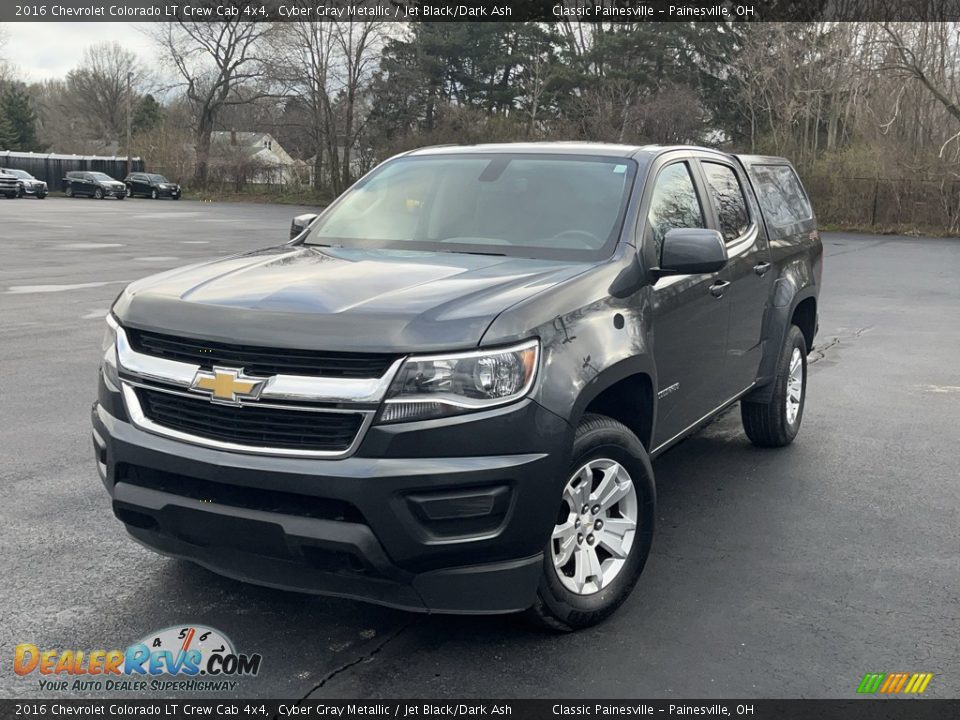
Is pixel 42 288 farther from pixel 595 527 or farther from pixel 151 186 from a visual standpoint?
pixel 151 186

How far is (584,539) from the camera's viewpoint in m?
3.78

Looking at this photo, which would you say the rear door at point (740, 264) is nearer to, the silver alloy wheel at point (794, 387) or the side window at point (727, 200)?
the side window at point (727, 200)

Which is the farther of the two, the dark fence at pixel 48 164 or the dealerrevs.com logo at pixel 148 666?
the dark fence at pixel 48 164

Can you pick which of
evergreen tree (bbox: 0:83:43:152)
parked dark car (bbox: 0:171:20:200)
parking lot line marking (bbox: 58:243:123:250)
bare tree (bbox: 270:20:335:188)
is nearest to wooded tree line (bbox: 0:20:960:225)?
bare tree (bbox: 270:20:335:188)

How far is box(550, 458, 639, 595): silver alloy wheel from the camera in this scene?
3676 millimetres

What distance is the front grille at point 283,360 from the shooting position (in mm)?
3225

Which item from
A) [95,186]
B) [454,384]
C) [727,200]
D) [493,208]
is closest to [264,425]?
[454,384]

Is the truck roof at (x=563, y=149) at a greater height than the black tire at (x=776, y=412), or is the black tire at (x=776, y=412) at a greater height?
the truck roof at (x=563, y=149)

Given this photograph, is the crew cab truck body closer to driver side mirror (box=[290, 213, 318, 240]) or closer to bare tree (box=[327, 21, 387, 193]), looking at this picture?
driver side mirror (box=[290, 213, 318, 240])

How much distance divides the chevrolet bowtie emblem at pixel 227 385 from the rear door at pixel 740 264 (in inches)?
112

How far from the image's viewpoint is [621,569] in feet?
12.8

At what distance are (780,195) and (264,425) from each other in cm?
470

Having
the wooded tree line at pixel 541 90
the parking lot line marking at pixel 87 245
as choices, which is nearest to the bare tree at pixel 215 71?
the wooded tree line at pixel 541 90

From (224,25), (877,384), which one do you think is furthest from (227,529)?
(224,25)
